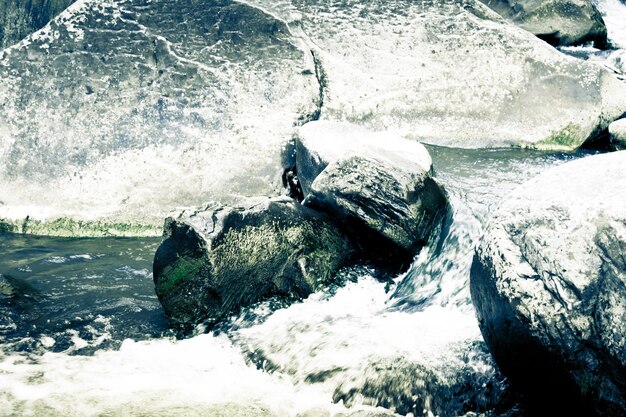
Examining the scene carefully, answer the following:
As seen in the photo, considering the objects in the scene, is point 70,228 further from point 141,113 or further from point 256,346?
point 256,346

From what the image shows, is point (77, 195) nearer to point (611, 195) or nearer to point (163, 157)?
point (163, 157)

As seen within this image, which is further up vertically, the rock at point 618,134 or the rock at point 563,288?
the rock at point 563,288

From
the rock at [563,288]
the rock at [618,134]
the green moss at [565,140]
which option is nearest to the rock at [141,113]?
the green moss at [565,140]

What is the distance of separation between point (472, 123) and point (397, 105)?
2.72ft

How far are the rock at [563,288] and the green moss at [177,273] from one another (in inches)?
73.0

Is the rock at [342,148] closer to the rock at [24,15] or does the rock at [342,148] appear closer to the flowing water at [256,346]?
the flowing water at [256,346]

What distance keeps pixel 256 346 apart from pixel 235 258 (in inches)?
24.0

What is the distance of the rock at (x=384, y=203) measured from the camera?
15.1 ft

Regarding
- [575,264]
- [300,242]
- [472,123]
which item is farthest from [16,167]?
[575,264]

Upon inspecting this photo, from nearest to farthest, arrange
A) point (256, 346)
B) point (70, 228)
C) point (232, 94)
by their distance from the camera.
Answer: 1. point (256, 346)
2. point (70, 228)
3. point (232, 94)

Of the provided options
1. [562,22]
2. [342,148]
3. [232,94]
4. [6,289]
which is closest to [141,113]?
[232,94]

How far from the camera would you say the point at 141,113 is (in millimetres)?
6504

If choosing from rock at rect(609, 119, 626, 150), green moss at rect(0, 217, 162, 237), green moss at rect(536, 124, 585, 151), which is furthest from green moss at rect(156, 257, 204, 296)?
rock at rect(609, 119, 626, 150)


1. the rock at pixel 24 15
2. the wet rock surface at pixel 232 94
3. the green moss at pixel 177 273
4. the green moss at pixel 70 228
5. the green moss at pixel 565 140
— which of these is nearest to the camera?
the green moss at pixel 177 273
